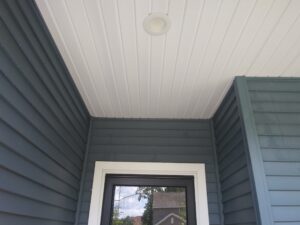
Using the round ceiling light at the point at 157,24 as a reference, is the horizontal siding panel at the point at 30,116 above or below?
below

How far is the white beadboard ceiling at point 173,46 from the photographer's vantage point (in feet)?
4.59

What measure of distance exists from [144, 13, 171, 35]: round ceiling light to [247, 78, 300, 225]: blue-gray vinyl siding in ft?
2.82

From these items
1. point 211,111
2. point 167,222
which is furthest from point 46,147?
point 211,111

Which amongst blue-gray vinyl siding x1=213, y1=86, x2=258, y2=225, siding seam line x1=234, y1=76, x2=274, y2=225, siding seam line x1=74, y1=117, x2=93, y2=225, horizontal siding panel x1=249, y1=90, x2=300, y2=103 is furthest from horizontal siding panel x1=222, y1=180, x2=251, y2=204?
siding seam line x1=74, y1=117, x2=93, y2=225

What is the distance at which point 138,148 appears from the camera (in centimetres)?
253

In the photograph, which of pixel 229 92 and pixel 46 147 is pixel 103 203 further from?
pixel 229 92

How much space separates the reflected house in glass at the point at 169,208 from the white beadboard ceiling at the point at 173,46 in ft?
3.08

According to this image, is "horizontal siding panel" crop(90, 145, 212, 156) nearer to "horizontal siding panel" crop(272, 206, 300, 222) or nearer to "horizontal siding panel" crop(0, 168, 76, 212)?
"horizontal siding panel" crop(0, 168, 76, 212)

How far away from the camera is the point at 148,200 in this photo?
7.98ft

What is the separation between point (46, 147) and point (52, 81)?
1.43 ft

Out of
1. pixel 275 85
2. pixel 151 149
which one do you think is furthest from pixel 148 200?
pixel 275 85

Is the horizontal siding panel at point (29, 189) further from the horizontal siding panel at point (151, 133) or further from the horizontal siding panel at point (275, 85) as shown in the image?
the horizontal siding panel at point (275, 85)

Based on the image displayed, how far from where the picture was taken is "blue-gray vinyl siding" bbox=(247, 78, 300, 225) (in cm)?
154

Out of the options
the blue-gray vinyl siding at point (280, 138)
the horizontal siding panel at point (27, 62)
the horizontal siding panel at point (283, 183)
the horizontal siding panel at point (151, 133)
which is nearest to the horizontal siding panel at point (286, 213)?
the blue-gray vinyl siding at point (280, 138)
